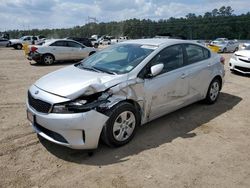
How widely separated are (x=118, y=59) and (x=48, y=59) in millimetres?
10402

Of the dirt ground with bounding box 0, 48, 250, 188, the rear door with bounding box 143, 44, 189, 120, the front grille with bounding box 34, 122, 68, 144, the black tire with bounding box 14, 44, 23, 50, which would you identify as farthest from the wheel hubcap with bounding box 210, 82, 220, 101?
the black tire with bounding box 14, 44, 23, 50

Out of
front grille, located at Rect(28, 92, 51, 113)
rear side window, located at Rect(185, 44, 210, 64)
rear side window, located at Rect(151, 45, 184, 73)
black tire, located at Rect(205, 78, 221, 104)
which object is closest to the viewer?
front grille, located at Rect(28, 92, 51, 113)

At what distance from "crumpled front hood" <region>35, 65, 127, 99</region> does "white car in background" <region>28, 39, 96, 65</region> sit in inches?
401

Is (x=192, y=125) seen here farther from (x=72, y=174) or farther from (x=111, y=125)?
(x=72, y=174)

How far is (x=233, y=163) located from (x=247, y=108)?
2.78 meters

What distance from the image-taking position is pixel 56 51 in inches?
566

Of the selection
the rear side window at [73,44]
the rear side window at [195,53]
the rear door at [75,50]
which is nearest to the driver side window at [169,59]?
the rear side window at [195,53]

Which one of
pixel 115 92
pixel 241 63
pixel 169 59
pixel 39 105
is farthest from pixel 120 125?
pixel 241 63

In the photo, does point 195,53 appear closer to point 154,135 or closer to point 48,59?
point 154,135

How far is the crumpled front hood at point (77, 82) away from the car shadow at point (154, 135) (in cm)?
91

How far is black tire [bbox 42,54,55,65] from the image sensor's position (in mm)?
13944

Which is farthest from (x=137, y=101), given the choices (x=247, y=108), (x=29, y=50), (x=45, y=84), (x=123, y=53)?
(x=29, y=50)

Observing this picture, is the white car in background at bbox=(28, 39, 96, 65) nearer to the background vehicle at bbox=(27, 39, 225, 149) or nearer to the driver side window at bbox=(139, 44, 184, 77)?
the background vehicle at bbox=(27, 39, 225, 149)

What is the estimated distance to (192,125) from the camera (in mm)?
4891
